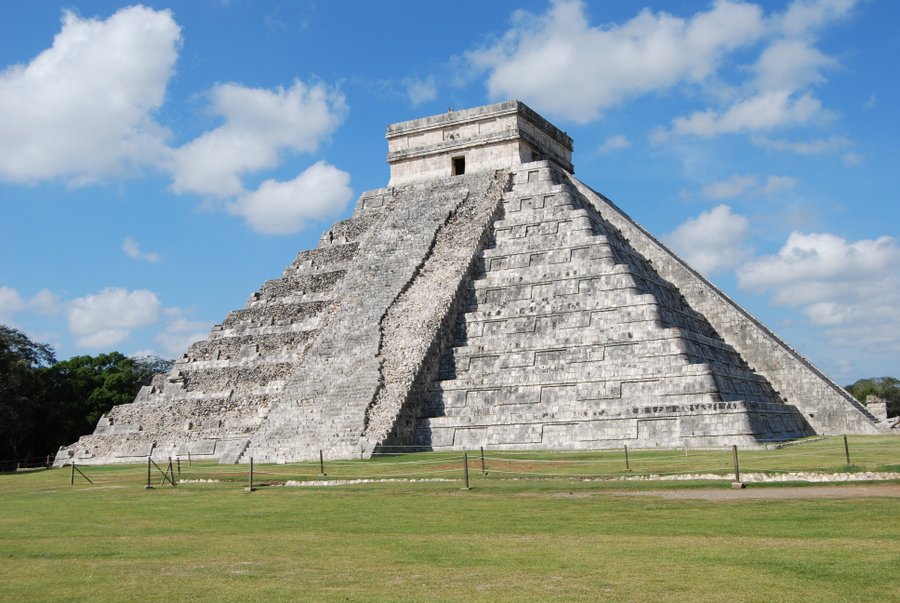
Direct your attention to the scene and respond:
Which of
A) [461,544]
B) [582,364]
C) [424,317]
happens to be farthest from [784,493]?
[424,317]

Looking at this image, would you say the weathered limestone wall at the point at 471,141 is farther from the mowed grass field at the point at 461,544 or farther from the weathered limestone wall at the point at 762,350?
the mowed grass field at the point at 461,544

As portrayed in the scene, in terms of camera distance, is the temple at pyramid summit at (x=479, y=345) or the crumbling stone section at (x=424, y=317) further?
the crumbling stone section at (x=424, y=317)

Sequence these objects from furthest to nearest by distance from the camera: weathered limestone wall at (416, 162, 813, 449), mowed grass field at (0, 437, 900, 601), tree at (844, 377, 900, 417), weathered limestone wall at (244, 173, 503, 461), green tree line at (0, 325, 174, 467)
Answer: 1. tree at (844, 377, 900, 417)
2. green tree line at (0, 325, 174, 467)
3. weathered limestone wall at (244, 173, 503, 461)
4. weathered limestone wall at (416, 162, 813, 449)
5. mowed grass field at (0, 437, 900, 601)

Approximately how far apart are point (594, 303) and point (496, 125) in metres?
9.74

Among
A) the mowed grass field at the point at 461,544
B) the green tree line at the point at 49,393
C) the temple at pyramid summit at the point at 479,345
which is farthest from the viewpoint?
the green tree line at the point at 49,393

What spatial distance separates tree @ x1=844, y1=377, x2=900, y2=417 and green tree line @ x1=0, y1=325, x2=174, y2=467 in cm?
3959

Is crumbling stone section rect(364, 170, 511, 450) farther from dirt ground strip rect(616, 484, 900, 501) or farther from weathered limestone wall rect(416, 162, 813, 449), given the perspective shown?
dirt ground strip rect(616, 484, 900, 501)

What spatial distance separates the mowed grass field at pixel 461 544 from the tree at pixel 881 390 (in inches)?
1719

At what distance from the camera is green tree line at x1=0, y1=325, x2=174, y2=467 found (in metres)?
34.8

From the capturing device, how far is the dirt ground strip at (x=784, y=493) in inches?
472

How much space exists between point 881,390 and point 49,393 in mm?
45972

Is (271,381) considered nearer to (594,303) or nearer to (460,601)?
(594,303)

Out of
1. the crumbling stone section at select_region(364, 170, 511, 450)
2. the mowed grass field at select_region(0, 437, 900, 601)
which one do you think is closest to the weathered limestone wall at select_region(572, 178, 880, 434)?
the crumbling stone section at select_region(364, 170, 511, 450)

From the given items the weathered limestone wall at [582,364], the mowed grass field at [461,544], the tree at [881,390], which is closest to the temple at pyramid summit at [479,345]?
the weathered limestone wall at [582,364]
